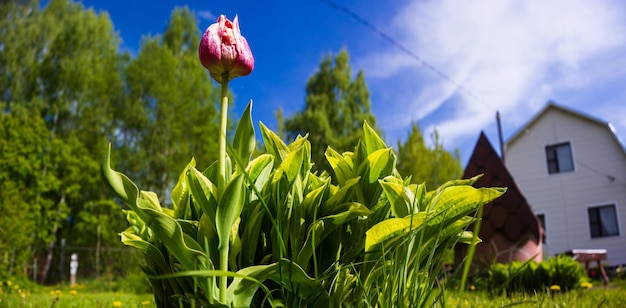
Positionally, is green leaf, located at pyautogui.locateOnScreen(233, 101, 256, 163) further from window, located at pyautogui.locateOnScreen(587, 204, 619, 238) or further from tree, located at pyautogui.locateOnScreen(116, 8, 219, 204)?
window, located at pyautogui.locateOnScreen(587, 204, 619, 238)

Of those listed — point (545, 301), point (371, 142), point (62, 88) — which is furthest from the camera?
point (62, 88)

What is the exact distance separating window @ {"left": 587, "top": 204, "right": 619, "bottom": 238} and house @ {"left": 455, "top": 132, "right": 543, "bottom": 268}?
1384 cm

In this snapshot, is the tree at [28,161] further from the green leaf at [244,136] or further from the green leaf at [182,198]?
the green leaf at [244,136]

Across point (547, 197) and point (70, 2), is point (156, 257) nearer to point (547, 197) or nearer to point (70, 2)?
point (547, 197)

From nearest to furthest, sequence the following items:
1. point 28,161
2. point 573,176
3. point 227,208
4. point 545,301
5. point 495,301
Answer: point 227,208
point 545,301
point 495,301
point 28,161
point 573,176

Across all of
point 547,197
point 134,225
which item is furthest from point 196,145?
point 134,225

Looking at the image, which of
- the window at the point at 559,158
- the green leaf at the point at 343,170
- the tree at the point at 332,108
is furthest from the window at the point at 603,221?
the green leaf at the point at 343,170

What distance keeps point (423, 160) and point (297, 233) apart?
1711 centimetres

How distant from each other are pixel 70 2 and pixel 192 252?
2552cm

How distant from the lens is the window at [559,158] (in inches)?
705

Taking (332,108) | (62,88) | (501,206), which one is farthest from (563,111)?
(62,88)

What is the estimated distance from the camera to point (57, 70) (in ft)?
67.5

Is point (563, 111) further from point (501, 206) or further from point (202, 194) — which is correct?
point (202, 194)

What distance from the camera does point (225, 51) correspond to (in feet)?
3.84
